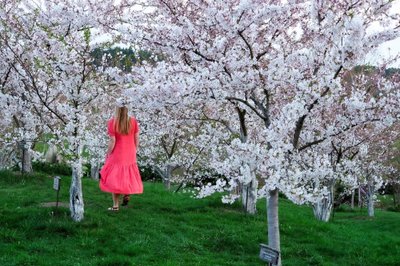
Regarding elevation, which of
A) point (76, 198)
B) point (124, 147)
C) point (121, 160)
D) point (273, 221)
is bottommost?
point (273, 221)

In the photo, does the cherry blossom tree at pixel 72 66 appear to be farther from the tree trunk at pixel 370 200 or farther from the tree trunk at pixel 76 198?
the tree trunk at pixel 370 200

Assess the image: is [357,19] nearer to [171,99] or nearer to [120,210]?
[171,99]

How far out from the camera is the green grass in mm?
7113

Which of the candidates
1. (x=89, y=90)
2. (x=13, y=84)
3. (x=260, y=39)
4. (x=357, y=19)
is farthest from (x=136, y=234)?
(x=13, y=84)

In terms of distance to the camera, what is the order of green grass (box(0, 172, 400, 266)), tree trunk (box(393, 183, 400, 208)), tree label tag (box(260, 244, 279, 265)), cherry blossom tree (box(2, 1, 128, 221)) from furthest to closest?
1. tree trunk (box(393, 183, 400, 208))
2. cherry blossom tree (box(2, 1, 128, 221))
3. green grass (box(0, 172, 400, 266))
4. tree label tag (box(260, 244, 279, 265))

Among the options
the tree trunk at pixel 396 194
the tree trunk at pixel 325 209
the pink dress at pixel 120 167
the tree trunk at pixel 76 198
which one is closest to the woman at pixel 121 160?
the pink dress at pixel 120 167

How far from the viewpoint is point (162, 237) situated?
8227 millimetres

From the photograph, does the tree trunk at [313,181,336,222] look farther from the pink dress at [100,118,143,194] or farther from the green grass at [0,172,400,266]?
the pink dress at [100,118,143,194]

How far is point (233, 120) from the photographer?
12.7 m

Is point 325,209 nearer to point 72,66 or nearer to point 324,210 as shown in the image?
point 324,210

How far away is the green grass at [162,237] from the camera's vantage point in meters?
7.11

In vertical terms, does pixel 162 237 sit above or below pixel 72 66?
below

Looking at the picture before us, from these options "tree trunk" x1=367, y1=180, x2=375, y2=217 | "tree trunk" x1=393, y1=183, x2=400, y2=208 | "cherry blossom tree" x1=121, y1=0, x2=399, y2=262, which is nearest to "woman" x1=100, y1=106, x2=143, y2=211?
"cherry blossom tree" x1=121, y1=0, x2=399, y2=262

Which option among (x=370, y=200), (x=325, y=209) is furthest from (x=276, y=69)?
(x=370, y=200)
